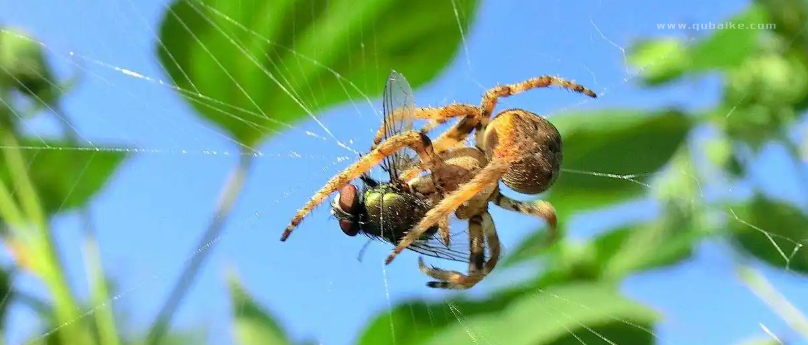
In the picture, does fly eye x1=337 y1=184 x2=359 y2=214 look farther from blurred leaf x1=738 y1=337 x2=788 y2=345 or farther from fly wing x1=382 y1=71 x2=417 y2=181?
blurred leaf x1=738 y1=337 x2=788 y2=345

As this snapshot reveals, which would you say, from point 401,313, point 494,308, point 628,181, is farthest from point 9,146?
point 628,181

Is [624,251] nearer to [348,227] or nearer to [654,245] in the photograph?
[654,245]

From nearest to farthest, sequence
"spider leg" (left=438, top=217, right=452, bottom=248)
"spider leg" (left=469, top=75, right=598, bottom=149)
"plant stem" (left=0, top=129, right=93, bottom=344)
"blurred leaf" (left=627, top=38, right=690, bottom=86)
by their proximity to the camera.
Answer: "plant stem" (left=0, top=129, right=93, bottom=344)
"spider leg" (left=438, top=217, right=452, bottom=248)
"spider leg" (left=469, top=75, right=598, bottom=149)
"blurred leaf" (left=627, top=38, right=690, bottom=86)

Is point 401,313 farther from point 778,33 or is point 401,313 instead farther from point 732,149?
point 778,33

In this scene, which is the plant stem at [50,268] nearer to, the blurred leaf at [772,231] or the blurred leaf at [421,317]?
the blurred leaf at [421,317]

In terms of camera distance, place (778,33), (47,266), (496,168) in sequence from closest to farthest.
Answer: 1. (47,266)
2. (496,168)
3. (778,33)

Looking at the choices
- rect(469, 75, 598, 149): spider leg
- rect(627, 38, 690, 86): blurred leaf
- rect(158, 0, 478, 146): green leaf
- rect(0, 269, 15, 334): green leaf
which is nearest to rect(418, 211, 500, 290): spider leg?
rect(469, 75, 598, 149): spider leg
